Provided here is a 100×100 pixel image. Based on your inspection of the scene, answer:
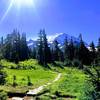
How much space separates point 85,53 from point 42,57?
77.5 feet

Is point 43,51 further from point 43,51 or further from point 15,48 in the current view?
point 15,48

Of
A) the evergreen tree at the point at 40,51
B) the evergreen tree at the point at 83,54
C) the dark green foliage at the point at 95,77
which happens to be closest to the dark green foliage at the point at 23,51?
the evergreen tree at the point at 40,51

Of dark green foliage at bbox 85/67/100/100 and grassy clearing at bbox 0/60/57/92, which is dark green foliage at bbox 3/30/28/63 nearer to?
grassy clearing at bbox 0/60/57/92

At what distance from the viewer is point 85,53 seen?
490 ft

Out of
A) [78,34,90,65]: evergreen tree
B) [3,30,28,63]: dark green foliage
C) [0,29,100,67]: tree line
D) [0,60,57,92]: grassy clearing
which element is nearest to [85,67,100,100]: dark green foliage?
[0,60,57,92]: grassy clearing

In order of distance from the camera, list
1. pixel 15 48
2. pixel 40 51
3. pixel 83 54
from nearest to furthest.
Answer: pixel 40 51
pixel 15 48
pixel 83 54

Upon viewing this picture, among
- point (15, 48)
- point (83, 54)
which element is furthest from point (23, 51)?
point (83, 54)

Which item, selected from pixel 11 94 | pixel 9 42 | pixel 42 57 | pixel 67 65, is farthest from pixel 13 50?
pixel 11 94

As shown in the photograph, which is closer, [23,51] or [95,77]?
[95,77]

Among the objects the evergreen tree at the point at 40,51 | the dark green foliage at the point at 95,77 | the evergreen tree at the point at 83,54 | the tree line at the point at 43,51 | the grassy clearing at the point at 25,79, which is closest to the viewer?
the dark green foliage at the point at 95,77

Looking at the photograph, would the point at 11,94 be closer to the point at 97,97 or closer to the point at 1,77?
the point at 1,77

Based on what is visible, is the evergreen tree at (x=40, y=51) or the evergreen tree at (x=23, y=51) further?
the evergreen tree at (x=23, y=51)

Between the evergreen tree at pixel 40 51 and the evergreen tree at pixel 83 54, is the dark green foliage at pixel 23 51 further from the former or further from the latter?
the evergreen tree at pixel 83 54

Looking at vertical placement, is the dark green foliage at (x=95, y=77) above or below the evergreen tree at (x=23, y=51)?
below
